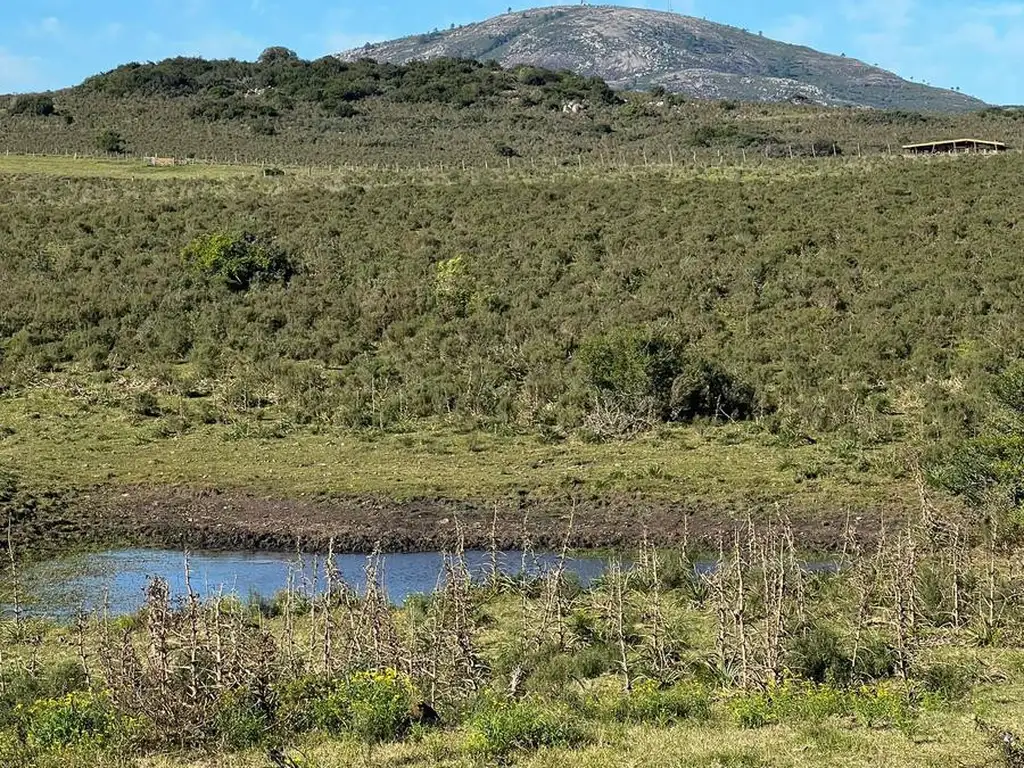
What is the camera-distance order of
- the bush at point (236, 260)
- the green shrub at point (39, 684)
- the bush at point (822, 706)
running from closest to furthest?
the bush at point (822, 706), the green shrub at point (39, 684), the bush at point (236, 260)

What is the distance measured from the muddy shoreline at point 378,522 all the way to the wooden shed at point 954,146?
40.8 meters

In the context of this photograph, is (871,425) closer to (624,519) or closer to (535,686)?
(624,519)

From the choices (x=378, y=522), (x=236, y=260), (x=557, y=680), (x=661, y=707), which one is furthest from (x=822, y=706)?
(x=236, y=260)

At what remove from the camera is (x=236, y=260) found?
44.2 metres

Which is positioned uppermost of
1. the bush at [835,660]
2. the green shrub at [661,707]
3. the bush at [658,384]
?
the bush at [658,384]

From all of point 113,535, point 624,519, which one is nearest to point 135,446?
point 113,535

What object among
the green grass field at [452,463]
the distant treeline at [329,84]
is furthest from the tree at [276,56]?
the green grass field at [452,463]

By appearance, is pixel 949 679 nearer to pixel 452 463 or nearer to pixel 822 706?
pixel 822 706

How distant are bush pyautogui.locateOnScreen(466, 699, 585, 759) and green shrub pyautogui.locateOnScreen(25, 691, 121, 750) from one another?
3327mm

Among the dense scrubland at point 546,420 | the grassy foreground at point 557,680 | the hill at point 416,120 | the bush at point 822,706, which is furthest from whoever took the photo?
the hill at point 416,120

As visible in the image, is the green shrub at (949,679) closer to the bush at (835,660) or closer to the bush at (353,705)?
the bush at (835,660)

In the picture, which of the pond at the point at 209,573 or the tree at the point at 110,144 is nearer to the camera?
the pond at the point at 209,573

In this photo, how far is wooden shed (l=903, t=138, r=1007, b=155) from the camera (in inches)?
2281

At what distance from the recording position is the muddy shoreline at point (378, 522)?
21562mm
